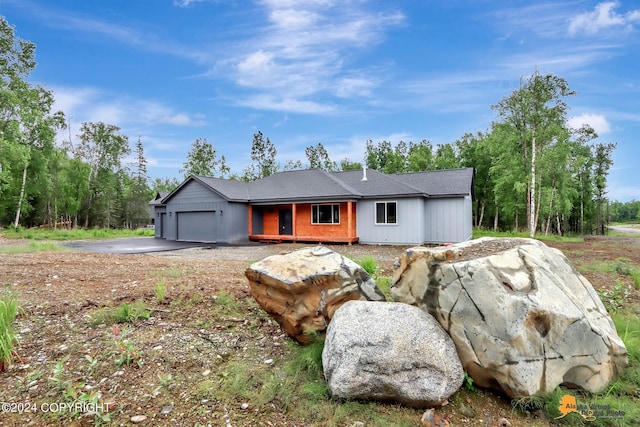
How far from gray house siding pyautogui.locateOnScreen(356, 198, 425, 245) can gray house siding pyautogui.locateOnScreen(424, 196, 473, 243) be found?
2.76 ft

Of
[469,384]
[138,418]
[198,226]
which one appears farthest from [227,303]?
[198,226]

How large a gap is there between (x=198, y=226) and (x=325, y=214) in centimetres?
798

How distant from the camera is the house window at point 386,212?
1532 centimetres

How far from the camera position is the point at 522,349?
2514 mm

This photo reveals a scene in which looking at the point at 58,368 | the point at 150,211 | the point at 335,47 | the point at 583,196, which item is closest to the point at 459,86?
the point at 335,47

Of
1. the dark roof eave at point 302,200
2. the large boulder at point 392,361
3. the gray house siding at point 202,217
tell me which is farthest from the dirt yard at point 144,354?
the gray house siding at point 202,217

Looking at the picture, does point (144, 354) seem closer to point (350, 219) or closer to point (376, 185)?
point (350, 219)

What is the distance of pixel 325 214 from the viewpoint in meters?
17.1

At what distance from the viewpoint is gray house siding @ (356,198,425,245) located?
48.1 feet

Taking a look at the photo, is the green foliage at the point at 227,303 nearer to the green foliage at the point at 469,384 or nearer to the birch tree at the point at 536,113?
the green foliage at the point at 469,384

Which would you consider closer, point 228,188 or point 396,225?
point 396,225

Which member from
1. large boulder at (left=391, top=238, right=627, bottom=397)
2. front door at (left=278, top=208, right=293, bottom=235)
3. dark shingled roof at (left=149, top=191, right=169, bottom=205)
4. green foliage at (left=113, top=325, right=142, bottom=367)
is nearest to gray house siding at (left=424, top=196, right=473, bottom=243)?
front door at (left=278, top=208, right=293, bottom=235)

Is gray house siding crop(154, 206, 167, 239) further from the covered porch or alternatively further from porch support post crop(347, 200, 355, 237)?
porch support post crop(347, 200, 355, 237)

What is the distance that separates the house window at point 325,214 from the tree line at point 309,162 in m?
12.0
